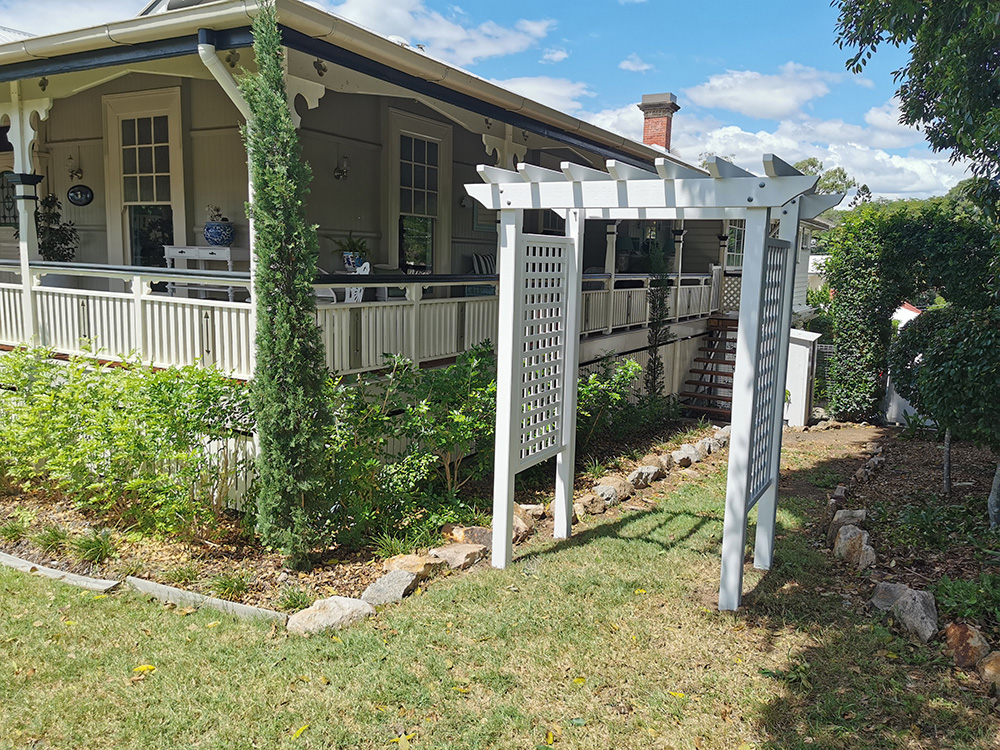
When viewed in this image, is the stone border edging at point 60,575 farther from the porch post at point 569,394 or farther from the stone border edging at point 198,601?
the porch post at point 569,394

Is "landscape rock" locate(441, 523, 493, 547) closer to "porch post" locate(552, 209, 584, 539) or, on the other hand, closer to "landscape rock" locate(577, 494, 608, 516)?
"porch post" locate(552, 209, 584, 539)

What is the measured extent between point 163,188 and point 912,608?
29.1 ft

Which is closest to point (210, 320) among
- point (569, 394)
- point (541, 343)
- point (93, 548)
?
point (93, 548)

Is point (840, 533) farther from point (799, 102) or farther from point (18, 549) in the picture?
point (799, 102)

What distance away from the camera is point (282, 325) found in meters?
5.15

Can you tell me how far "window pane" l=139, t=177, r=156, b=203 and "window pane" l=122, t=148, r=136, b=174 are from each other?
0.67 feet

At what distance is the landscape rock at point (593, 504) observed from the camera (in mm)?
7039

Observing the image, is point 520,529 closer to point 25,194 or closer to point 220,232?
point 220,232

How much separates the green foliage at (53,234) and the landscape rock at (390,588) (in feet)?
25.4

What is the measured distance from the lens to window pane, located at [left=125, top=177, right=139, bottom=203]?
9461mm

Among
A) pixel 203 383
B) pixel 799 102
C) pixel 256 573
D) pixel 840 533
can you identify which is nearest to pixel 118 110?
pixel 203 383

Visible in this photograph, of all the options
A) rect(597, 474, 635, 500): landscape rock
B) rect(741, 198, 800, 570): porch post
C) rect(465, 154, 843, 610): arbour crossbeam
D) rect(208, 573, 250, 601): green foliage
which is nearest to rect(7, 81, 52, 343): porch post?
rect(208, 573, 250, 601): green foliage

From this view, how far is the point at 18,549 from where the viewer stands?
19.1 feet

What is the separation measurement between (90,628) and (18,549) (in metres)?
1.82
